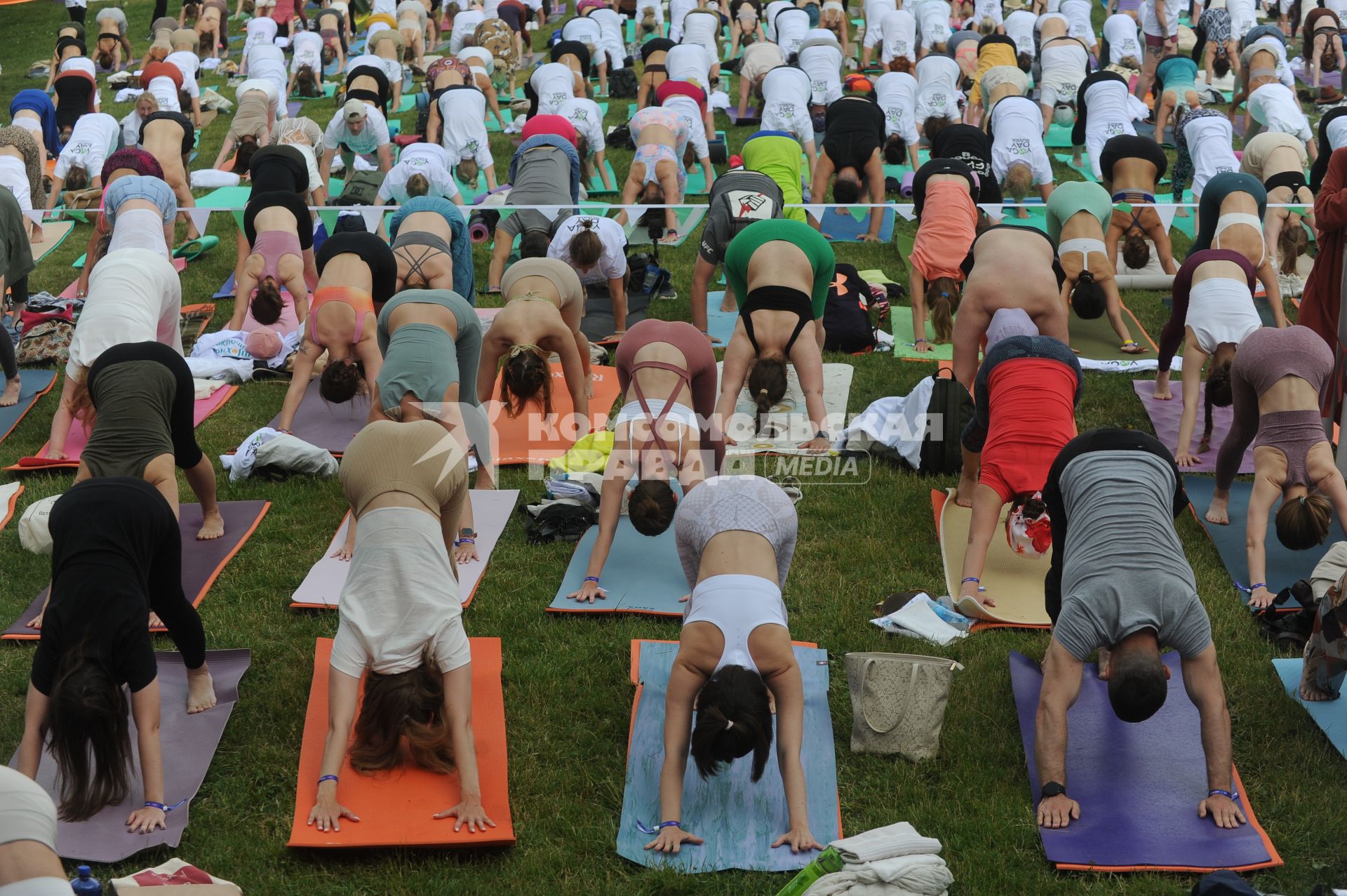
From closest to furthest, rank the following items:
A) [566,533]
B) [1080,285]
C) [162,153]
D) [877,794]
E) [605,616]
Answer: [877,794]
[605,616]
[566,533]
[1080,285]
[162,153]

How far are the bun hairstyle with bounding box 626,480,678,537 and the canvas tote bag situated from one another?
3.18ft

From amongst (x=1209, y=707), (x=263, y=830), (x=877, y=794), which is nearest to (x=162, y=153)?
(x=263, y=830)

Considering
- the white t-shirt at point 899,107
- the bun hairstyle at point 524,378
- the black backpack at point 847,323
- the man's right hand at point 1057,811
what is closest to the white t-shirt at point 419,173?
the black backpack at point 847,323

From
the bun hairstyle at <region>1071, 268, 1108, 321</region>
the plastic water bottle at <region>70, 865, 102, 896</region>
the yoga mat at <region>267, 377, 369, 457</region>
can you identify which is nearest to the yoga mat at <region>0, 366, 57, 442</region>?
the yoga mat at <region>267, 377, 369, 457</region>

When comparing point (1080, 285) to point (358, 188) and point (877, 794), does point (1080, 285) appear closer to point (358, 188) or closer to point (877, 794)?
point (877, 794)

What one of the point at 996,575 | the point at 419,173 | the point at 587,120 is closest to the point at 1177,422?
the point at 996,575

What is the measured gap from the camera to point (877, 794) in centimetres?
511

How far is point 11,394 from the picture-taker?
852 centimetres

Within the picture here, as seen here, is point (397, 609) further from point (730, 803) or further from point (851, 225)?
point (851, 225)

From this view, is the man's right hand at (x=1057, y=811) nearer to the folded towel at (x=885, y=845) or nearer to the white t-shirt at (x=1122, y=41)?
the folded towel at (x=885, y=845)

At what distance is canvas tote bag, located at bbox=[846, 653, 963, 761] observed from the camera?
525 cm

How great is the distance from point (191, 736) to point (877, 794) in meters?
2.71

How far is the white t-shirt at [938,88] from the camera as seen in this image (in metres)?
13.3

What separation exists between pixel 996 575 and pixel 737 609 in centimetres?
230
